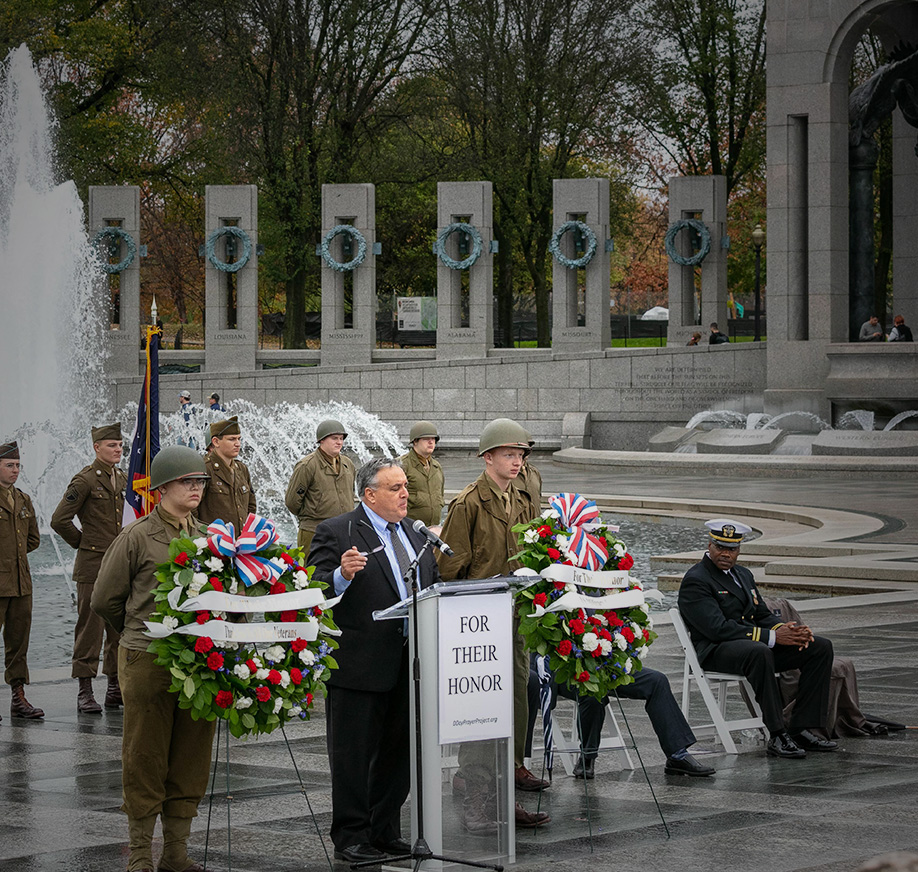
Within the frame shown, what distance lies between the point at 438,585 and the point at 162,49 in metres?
41.4

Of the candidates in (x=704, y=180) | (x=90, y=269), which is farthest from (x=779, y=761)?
(x=90, y=269)

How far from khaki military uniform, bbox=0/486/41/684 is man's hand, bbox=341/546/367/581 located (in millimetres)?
4402

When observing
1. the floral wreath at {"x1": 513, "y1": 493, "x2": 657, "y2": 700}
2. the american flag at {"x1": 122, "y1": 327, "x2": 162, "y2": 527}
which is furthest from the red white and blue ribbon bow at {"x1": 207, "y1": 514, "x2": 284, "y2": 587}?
the american flag at {"x1": 122, "y1": 327, "x2": 162, "y2": 527}

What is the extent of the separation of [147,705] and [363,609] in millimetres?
979

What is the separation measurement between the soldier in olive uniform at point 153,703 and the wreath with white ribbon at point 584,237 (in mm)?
31635

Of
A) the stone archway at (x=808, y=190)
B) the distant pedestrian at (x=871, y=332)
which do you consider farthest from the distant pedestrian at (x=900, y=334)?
the stone archway at (x=808, y=190)

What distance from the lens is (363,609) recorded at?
629 cm

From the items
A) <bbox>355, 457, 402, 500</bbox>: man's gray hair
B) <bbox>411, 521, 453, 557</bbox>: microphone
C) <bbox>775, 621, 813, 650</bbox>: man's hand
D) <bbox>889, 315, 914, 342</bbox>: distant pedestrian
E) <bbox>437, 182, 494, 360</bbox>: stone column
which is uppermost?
<bbox>437, 182, 494, 360</bbox>: stone column

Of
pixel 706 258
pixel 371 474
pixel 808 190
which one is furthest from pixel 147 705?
pixel 706 258

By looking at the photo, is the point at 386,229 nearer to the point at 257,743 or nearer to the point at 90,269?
the point at 90,269

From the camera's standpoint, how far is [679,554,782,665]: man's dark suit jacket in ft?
27.7

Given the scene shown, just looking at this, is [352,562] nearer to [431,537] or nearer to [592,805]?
[431,537]

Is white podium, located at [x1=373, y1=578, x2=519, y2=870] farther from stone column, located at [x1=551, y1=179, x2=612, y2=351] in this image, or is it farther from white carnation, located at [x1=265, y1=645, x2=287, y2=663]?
stone column, located at [x1=551, y1=179, x2=612, y2=351]

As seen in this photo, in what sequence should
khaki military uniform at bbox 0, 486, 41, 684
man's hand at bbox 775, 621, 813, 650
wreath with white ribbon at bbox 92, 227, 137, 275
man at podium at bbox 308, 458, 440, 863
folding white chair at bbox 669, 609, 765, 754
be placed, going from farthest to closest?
wreath with white ribbon at bbox 92, 227, 137, 275 < khaki military uniform at bbox 0, 486, 41, 684 < man's hand at bbox 775, 621, 813, 650 < folding white chair at bbox 669, 609, 765, 754 < man at podium at bbox 308, 458, 440, 863
